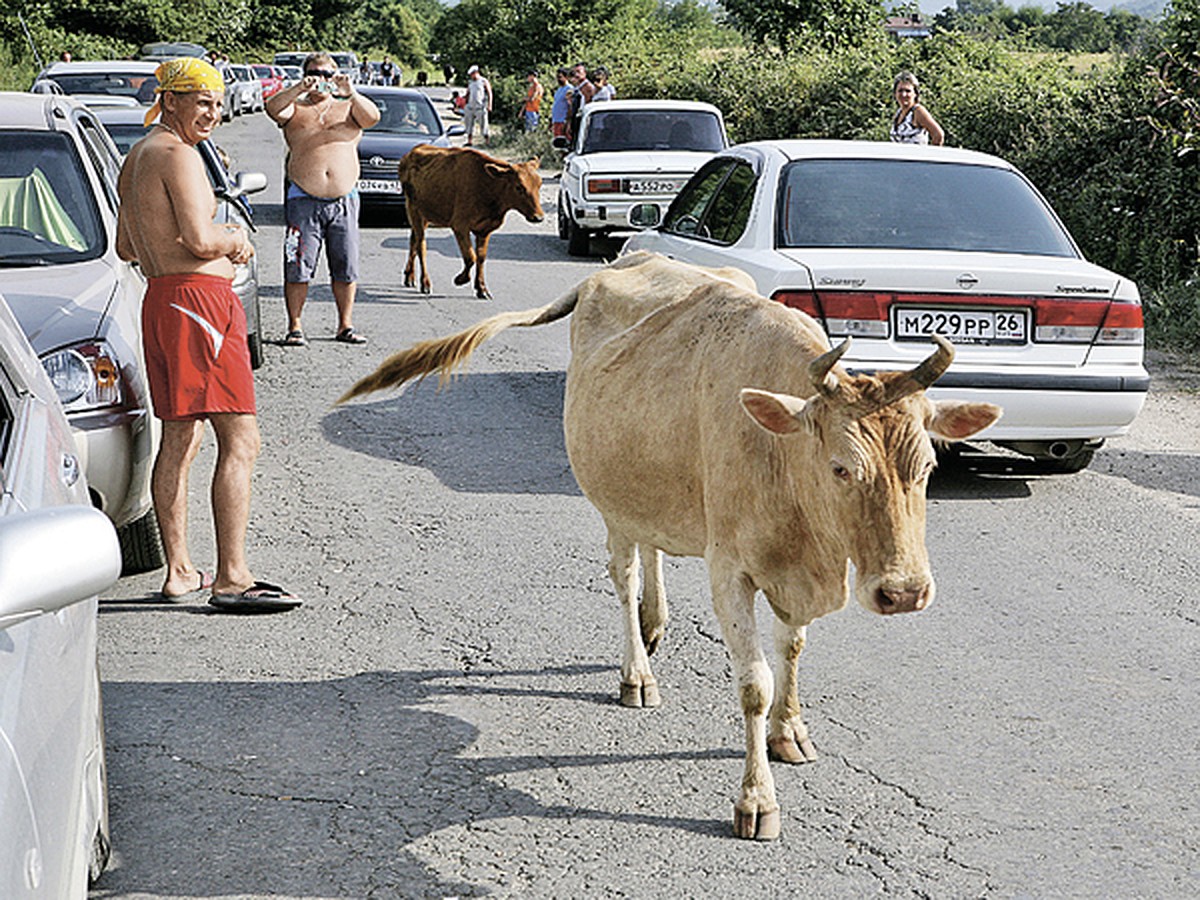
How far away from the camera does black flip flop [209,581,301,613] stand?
6.32m

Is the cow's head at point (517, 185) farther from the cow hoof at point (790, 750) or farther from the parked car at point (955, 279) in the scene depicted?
the cow hoof at point (790, 750)

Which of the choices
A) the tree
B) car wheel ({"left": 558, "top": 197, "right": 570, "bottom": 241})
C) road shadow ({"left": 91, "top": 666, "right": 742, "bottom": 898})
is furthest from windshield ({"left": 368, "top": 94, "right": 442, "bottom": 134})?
road shadow ({"left": 91, "top": 666, "right": 742, "bottom": 898})

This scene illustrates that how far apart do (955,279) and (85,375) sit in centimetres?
434

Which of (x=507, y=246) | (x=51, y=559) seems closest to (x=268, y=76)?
(x=507, y=246)

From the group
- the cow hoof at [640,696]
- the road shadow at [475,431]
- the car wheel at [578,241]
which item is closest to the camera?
the cow hoof at [640,696]

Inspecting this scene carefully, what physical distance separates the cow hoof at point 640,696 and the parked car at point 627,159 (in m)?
13.0

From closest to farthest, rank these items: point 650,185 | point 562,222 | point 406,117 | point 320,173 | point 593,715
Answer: point 593,715
point 320,173
point 650,185
point 562,222
point 406,117

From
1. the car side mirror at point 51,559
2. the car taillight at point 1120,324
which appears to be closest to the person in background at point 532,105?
the car taillight at point 1120,324

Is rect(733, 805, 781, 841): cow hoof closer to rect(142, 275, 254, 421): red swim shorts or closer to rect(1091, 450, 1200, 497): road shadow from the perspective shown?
rect(142, 275, 254, 421): red swim shorts

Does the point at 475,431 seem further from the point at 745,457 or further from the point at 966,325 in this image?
the point at 745,457

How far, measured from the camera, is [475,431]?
9.66 metres

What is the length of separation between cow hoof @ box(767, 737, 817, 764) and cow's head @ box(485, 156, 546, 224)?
11582 mm

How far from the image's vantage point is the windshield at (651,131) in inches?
754

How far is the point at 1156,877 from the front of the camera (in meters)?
4.20
